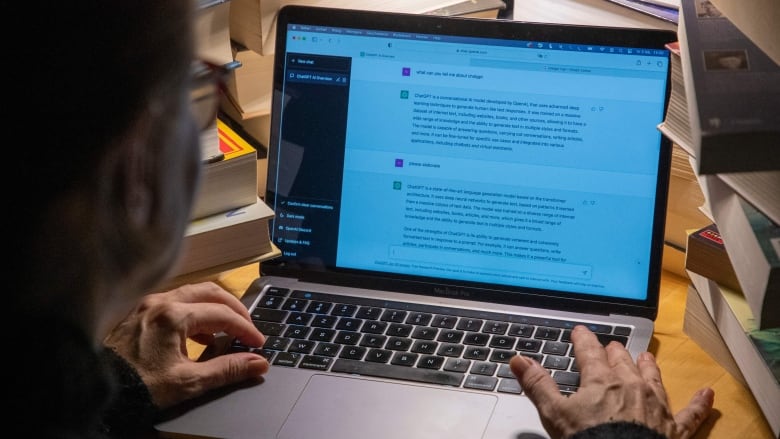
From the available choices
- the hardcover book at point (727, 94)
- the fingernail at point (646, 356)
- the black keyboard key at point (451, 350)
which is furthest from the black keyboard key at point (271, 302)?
the hardcover book at point (727, 94)

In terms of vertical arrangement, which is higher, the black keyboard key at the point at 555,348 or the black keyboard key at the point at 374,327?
the black keyboard key at the point at 555,348

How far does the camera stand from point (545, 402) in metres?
1.01

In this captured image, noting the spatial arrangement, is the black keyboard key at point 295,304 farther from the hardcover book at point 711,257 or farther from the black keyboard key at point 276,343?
the hardcover book at point 711,257

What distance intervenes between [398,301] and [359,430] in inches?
8.8

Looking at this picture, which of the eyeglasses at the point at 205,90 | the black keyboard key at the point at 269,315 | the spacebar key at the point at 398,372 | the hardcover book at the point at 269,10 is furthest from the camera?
the hardcover book at the point at 269,10

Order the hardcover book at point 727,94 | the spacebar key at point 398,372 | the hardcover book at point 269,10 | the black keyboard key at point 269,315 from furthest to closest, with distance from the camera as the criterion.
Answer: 1. the hardcover book at point 269,10
2. the black keyboard key at point 269,315
3. the spacebar key at point 398,372
4. the hardcover book at point 727,94

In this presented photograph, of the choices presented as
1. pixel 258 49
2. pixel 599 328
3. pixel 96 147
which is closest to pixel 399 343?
pixel 599 328

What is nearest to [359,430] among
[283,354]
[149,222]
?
[283,354]

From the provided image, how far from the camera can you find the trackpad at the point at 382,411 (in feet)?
3.35

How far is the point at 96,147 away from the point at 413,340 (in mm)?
625

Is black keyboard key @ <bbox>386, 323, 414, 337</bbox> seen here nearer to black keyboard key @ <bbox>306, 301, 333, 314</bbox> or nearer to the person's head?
black keyboard key @ <bbox>306, 301, 333, 314</bbox>

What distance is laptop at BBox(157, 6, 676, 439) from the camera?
3.73ft

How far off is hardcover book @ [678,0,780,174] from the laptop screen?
174mm

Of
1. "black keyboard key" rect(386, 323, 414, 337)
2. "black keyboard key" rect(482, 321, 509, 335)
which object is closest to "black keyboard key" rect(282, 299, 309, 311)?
"black keyboard key" rect(386, 323, 414, 337)
